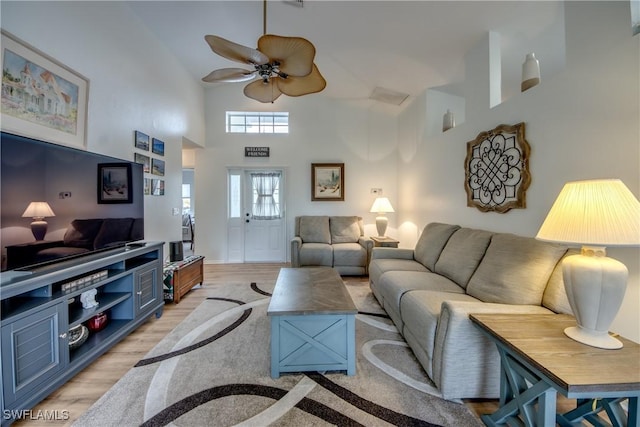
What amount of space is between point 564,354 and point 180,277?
3.43 meters

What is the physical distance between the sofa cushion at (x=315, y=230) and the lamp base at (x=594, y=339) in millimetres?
3571

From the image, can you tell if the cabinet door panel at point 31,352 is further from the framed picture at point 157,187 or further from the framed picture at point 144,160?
the framed picture at point 157,187

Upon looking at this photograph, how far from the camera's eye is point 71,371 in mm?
1639

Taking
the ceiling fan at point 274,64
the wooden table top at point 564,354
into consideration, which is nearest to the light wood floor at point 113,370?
the wooden table top at point 564,354

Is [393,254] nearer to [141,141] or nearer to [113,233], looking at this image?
[113,233]

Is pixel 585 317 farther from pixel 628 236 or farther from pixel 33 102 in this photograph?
pixel 33 102

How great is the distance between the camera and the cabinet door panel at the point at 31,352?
1.30 m

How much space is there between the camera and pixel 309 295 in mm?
1997

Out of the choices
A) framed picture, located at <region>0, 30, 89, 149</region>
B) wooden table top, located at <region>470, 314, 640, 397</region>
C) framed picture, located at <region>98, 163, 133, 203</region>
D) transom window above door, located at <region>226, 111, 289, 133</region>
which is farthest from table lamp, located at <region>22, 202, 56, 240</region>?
transom window above door, located at <region>226, 111, 289, 133</region>

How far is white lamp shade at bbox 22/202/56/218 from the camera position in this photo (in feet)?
5.04

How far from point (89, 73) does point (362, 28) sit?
2.72 m

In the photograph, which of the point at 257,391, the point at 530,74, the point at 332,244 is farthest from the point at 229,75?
the point at 332,244

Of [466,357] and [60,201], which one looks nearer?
[466,357]

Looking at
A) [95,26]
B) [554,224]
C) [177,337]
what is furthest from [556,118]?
[95,26]
